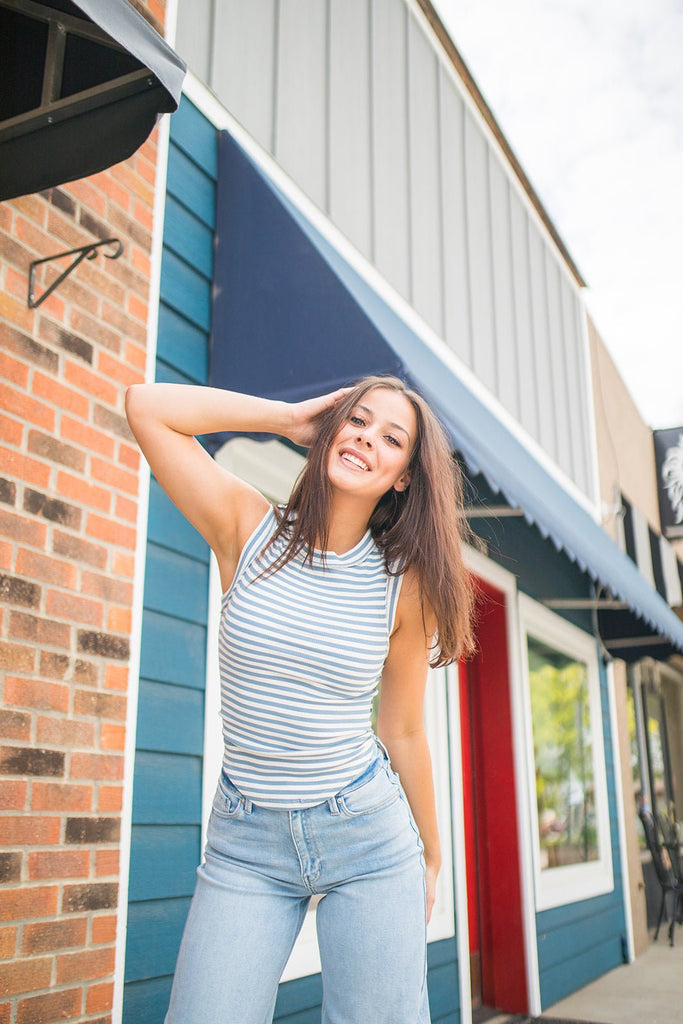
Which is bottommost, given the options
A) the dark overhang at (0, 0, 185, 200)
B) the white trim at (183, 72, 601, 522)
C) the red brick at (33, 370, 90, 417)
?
the red brick at (33, 370, 90, 417)

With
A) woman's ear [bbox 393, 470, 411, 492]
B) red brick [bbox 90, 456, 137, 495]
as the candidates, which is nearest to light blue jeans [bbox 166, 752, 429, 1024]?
woman's ear [bbox 393, 470, 411, 492]

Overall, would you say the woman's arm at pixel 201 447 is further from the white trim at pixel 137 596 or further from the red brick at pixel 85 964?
the red brick at pixel 85 964

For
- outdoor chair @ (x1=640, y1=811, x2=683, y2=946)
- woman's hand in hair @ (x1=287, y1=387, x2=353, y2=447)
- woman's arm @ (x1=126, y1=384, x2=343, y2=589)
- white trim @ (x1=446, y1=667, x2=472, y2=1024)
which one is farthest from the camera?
outdoor chair @ (x1=640, y1=811, x2=683, y2=946)

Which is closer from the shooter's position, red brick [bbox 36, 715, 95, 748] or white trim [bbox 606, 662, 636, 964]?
red brick [bbox 36, 715, 95, 748]

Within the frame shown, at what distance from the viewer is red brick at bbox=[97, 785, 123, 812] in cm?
238

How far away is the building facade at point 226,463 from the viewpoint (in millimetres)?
2287

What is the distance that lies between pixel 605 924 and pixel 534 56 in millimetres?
6507

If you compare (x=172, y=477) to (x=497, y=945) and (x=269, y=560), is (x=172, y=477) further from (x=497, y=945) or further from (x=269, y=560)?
(x=497, y=945)

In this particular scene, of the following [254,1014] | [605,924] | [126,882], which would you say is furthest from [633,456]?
[254,1014]

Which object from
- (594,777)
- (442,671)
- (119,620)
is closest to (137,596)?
(119,620)

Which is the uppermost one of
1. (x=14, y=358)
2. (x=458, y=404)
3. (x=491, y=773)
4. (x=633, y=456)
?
(x=633, y=456)

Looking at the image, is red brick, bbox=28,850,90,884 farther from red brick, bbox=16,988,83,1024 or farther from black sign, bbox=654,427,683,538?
black sign, bbox=654,427,683,538

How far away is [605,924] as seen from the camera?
6.27 metres

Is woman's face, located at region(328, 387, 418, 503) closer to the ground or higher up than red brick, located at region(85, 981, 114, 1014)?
higher up
